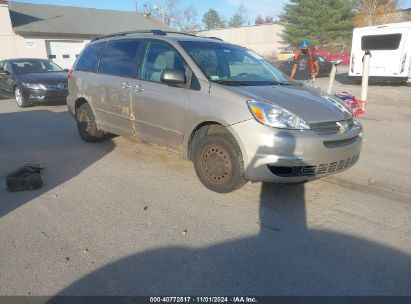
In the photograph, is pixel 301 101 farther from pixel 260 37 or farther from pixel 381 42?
pixel 260 37

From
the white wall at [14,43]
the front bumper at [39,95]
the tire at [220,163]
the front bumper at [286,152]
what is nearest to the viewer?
the front bumper at [286,152]

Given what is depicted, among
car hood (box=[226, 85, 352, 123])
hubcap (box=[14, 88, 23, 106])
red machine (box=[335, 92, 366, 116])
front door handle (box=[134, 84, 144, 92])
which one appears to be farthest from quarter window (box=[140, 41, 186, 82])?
hubcap (box=[14, 88, 23, 106])

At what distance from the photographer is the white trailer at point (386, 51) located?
52.1 feet

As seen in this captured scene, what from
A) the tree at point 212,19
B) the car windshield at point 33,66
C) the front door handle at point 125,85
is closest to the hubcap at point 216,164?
the front door handle at point 125,85

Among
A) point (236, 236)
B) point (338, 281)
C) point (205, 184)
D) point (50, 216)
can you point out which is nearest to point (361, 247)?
point (338, 281)

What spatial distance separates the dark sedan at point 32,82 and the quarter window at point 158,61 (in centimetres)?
724

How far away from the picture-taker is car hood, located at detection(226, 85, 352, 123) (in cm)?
398

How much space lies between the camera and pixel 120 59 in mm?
5688

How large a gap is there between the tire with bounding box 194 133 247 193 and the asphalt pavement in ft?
0.55

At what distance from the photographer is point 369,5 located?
46.8 meters

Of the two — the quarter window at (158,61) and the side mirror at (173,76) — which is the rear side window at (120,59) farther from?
the side mirror at (173,76)

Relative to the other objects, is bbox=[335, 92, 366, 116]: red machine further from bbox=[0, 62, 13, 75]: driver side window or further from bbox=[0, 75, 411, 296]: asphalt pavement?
bbox=[0, 62, 13, 75]: driver side window

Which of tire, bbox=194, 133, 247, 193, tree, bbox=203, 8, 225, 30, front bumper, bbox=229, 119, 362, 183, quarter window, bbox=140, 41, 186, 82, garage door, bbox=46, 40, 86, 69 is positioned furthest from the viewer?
tree, bbox=203, 8, 225, 30

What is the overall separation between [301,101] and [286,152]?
2.51 feet
